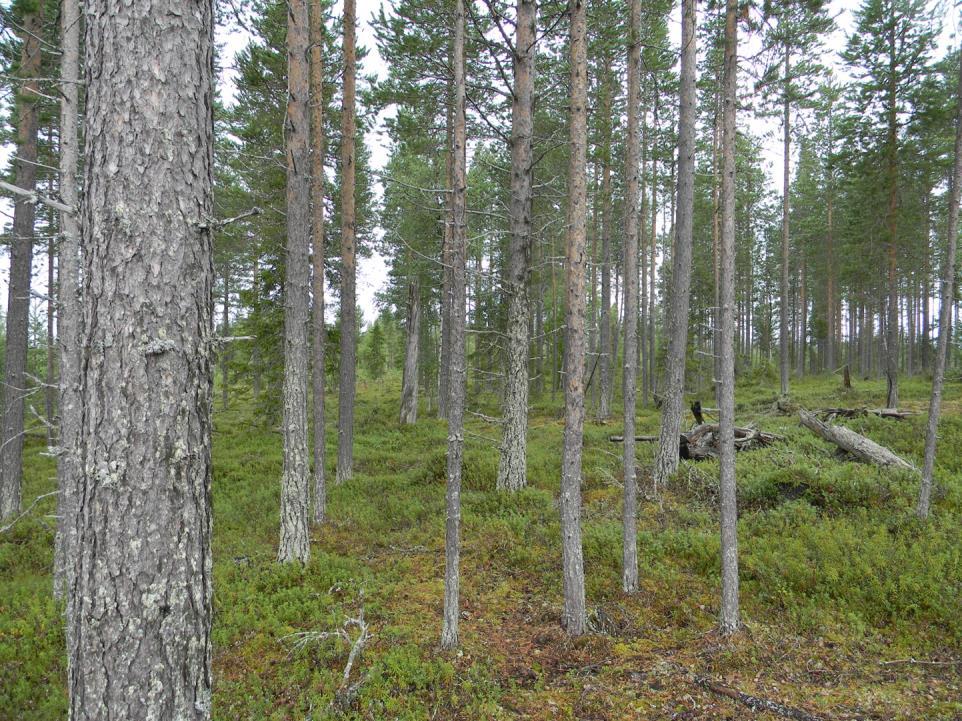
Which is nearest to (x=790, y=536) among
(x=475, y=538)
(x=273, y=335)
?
(x=475, y=538)

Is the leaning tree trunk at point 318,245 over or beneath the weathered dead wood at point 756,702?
over

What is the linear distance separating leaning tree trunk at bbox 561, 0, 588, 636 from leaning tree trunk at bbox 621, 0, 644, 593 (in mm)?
1107

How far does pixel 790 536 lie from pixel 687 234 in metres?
6.16

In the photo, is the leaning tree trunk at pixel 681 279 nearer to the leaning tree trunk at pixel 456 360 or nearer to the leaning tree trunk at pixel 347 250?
the leaning tree trunk at pixel 456 360

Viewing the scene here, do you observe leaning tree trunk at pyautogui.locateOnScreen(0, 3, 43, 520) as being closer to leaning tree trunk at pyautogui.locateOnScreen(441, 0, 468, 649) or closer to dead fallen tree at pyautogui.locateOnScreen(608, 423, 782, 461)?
leaning tree trunk at pyautogui.locateOnScreen(441, 0, 468, 649)

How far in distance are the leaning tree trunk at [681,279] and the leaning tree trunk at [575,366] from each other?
4.35 m

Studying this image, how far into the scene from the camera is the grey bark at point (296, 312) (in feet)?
27.2

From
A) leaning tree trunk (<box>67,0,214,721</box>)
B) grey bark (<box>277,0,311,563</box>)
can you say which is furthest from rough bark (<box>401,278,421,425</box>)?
leaning tree trunk (<box>67,0,214,721</box>)

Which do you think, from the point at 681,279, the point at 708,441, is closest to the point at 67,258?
the point at 681,279

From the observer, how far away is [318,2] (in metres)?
10.0

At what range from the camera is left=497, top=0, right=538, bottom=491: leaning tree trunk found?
1038cm

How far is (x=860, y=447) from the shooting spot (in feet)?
36.0

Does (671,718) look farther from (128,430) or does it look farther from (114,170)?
(114,170)

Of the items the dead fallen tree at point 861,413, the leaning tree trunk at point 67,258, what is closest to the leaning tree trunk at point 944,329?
the dead fallen tree at point 861,413
